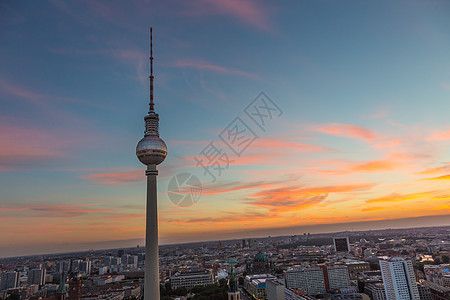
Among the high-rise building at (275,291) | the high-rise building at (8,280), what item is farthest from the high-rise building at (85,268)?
the high-rise building at (275,291)

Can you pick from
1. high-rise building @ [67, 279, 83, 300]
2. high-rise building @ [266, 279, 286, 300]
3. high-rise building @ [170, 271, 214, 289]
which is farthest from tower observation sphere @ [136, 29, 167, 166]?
high-rise building @ [170, 271, 214, 289]

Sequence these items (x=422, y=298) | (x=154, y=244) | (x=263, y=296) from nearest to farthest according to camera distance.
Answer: (x=154, y=244)
(x=422, y=298)
(x=263, y=296)

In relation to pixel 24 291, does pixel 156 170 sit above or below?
above

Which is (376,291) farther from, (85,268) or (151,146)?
(85,268)

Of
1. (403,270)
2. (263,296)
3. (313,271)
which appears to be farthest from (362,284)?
(263,296)

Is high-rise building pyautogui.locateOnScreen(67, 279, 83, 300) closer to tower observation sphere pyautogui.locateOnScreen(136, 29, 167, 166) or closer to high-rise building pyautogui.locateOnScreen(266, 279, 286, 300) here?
tower observation sphere pyautogui.locateOnScreen(136, 29, 167, 166)

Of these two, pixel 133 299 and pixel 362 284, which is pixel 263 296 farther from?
pixel 133 299
